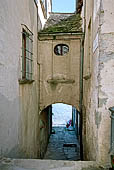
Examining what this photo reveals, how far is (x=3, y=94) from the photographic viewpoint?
121 inches

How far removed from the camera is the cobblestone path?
8.03 metres

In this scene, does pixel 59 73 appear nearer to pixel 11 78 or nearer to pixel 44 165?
pixel 11 78

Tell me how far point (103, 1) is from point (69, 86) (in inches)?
185

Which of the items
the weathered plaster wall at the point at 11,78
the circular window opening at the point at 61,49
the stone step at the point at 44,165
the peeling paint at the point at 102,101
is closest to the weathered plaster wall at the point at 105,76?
the peeling paint at the point at 102,101

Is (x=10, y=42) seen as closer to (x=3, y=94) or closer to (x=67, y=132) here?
(x=3, y=94)

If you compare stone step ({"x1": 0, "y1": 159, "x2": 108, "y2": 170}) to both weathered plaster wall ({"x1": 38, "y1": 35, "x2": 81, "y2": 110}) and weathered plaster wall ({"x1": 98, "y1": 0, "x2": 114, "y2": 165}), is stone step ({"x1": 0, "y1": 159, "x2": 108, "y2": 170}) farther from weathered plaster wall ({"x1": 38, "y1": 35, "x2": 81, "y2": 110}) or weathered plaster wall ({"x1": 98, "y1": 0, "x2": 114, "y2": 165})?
weathered plaster wall ({"x1": 38, "y1": 35, "x2": 81, "y2": 110})

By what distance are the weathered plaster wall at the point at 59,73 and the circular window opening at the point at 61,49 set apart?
0.19 meters

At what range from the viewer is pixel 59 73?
717 centimetres

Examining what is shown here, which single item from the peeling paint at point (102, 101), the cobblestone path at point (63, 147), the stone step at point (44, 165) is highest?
the peeling paint at point (102, 101)

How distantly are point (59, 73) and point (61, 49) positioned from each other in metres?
1.15

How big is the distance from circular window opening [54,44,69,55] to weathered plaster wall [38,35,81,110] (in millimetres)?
190

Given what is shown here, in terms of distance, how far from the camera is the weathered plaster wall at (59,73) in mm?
7070

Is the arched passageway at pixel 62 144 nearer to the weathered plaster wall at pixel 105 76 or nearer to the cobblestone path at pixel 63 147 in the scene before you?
the cobblestone path at pixel 63 147

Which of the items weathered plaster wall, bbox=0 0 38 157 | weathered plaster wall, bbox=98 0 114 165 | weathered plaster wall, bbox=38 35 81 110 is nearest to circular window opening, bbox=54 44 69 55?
weathered plaster wall, bbox=38 35 81 110
